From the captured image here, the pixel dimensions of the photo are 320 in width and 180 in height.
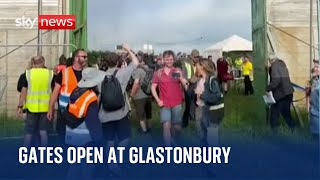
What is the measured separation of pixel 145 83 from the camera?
8.85m

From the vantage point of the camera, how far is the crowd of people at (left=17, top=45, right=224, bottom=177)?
8078 millimetres

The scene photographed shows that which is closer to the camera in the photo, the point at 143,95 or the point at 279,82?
the point at 143,95

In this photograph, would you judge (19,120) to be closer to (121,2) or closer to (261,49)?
(121,2)

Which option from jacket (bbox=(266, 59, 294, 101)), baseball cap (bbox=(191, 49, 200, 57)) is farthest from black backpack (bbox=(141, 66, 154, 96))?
jacket (bbox=(266, 59, 294, 101))

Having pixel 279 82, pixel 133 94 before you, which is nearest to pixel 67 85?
pixel 133 94

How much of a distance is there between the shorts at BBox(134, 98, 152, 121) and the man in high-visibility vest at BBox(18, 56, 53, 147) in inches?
41.5

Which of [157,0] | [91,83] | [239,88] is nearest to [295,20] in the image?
[239,88]

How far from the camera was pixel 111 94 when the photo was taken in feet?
27.1

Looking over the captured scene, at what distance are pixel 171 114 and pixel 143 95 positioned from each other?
39 cm

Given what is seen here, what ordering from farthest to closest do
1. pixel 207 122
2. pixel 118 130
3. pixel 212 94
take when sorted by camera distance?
pixel 207 122
pixel 212 94
pixel 118 130

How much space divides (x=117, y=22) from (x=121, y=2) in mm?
230

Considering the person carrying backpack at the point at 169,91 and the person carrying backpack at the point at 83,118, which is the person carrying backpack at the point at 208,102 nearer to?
the person carrying backpack at the point at 169,91

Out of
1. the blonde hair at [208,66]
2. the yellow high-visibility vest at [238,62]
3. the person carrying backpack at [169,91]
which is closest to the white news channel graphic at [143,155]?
the person carrying backpack at [169,91]

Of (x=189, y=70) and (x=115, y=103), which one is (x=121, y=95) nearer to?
(x=115, y=103)
